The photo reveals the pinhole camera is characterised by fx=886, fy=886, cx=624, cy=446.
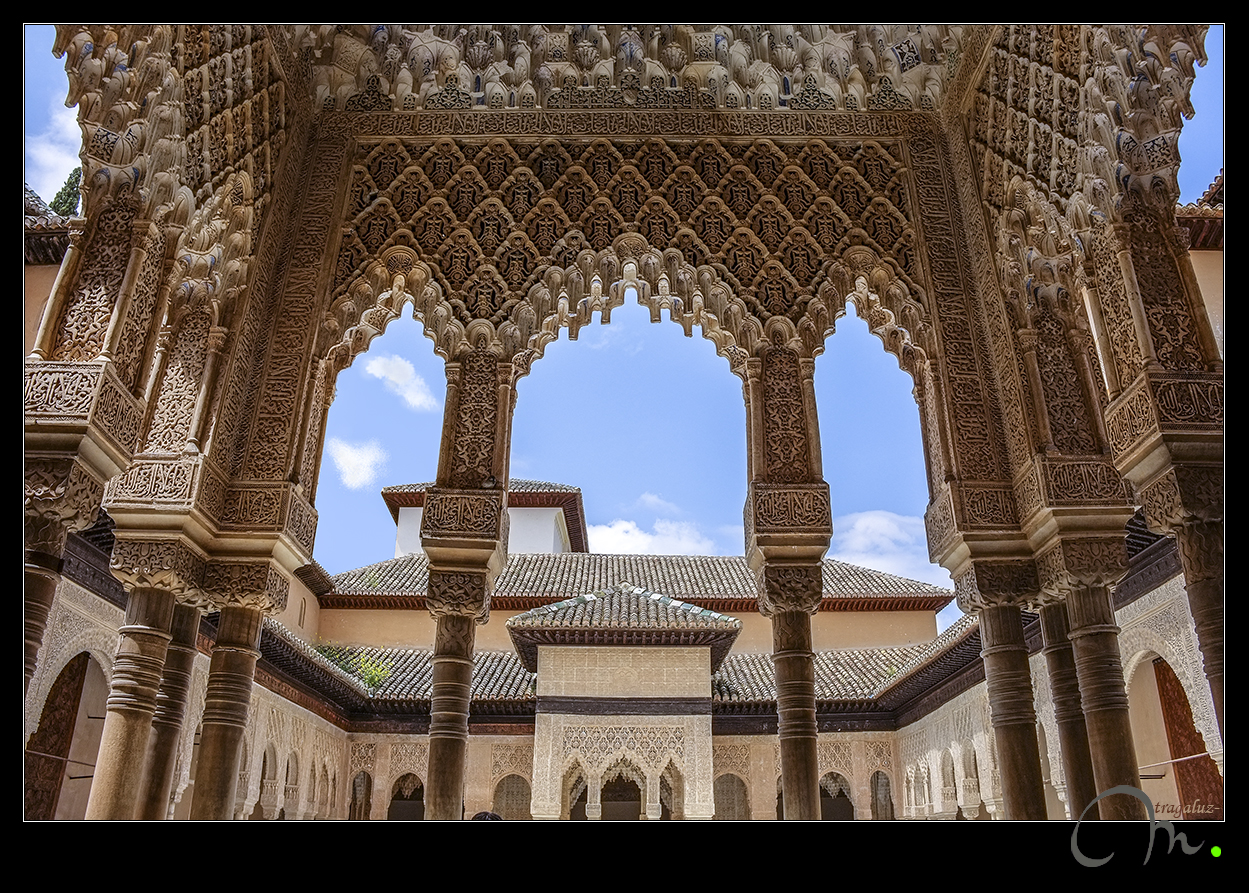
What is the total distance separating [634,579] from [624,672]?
6.26 meters

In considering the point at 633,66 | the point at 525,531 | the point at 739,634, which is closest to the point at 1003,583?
the point at 633,66

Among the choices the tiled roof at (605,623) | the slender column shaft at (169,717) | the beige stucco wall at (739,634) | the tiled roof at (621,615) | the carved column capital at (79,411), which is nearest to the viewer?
the carved column capital at (79,411)

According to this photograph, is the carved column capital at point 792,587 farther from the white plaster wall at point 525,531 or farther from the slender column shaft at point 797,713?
the white plaster wall at point 525,531

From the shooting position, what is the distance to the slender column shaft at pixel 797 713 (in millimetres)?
5867

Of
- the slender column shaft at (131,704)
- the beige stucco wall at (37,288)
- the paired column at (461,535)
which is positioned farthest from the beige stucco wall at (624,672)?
the slender column shaft at (131,704)

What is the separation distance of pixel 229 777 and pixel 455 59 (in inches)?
235

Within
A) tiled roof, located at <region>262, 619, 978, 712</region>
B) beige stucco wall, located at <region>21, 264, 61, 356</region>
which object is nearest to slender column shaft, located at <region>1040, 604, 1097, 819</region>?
tiled roof, located at <region>262, 619, 978, 712</region>

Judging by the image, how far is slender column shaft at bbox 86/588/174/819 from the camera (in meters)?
5.45

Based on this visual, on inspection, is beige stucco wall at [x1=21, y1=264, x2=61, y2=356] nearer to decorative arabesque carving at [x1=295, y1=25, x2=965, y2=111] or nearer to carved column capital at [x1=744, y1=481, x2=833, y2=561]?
decorative arabesque carving at [x1=295, y1=25, x2=965, y2=111]

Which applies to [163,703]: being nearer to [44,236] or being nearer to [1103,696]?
[44,236]

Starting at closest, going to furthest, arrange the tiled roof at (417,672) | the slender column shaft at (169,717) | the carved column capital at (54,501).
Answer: the carved column capital at (54,501) → the slender column shaft at (169,717) → the tiled roof at (417,672)

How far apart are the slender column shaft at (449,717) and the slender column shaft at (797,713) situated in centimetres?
216

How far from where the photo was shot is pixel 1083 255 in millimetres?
5773

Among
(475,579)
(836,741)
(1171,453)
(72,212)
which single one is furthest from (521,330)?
(836,741)
